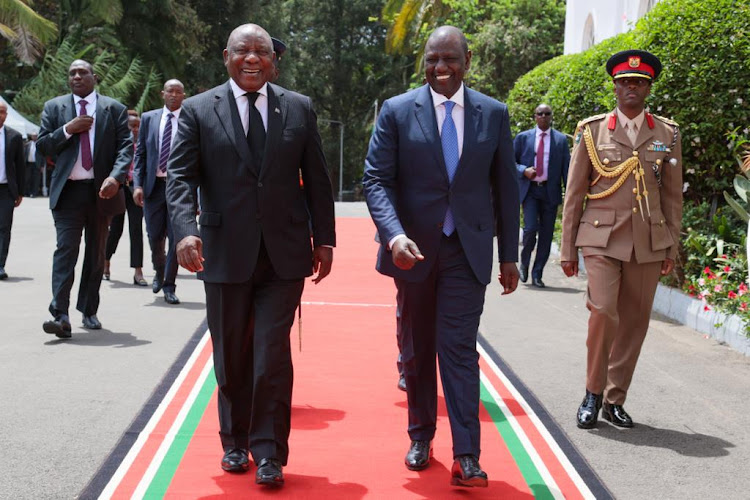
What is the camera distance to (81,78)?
28.7 ft

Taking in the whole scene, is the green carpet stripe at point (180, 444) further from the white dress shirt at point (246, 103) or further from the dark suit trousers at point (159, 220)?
the dark suit trousers at point (159, 220)

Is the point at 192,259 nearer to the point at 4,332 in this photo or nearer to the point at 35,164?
the point at 4,332

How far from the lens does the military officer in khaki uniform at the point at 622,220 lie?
21.1ft

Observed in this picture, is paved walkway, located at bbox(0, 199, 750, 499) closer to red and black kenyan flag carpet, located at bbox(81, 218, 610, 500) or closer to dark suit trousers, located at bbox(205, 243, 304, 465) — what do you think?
red and black kenyan flag carpet, located at bbox(81, 218, 610, 500)

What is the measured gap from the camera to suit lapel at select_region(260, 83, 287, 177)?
16.8ft

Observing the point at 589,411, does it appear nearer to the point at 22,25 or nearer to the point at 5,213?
the point at 5,213

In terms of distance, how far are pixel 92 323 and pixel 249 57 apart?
Answer: 16.6ft

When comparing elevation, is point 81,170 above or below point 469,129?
below

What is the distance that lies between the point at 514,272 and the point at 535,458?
1080mm

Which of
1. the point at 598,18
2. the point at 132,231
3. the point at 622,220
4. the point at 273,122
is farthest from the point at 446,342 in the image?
the point at 598,18

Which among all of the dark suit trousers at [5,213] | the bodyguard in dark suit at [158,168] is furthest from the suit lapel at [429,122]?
the dark suit trousers at [5,213]

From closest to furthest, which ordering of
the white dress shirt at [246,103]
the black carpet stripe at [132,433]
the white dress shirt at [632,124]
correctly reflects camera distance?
1. the black carpet stripe at [132,433]
2. the white dress shirt at [246,103]
3. the white dress shirt at [632,124]

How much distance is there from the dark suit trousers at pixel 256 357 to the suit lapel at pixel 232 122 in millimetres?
483

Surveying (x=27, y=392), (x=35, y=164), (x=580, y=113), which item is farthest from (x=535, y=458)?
(x=35, y=164)
